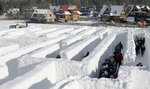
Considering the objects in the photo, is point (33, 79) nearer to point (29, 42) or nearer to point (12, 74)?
point (12, 74)

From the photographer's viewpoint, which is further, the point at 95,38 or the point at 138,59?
the point at 95,38

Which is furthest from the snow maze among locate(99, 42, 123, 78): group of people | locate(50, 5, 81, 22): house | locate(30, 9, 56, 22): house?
locate(50, 5, 81, 22): house

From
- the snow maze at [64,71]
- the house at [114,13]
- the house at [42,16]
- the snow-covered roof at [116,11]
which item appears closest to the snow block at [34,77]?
the snow maze at [64,71]

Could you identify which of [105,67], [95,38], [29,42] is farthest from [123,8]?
[105,67]

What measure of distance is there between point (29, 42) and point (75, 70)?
628 centimetres

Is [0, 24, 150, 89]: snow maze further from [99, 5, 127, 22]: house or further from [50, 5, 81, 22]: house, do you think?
[50, 5, 81, 22]: house

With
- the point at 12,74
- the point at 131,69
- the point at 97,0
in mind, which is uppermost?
the point at 97,0

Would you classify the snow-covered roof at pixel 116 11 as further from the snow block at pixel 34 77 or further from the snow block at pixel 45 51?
the snow block at pixel 34 77

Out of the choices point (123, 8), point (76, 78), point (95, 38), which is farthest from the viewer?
point (123, 8)

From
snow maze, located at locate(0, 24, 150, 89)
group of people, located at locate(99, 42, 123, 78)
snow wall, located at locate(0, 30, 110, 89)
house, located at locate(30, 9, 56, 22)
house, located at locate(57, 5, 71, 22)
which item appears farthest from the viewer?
house, located at locate(57, 5, 71, 22)

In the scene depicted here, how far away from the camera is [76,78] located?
683 centimetres

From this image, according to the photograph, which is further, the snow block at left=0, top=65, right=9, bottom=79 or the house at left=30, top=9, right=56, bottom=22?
the house at left=30, top=9, right=56, bottom=22

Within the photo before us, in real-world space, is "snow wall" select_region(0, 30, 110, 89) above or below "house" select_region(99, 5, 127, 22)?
below

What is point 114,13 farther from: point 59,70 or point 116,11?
point 59,70
